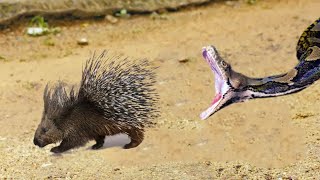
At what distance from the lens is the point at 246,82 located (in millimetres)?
6273

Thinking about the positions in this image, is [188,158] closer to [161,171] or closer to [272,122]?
[161,171]

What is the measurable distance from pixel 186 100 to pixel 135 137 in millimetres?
1162

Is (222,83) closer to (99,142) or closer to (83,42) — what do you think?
(99,142)

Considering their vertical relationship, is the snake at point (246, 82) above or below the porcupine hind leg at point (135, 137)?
above

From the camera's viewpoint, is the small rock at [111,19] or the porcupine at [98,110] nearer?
Answer: the porcupine at [98,110]

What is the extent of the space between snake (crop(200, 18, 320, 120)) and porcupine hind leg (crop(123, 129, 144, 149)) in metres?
0.93

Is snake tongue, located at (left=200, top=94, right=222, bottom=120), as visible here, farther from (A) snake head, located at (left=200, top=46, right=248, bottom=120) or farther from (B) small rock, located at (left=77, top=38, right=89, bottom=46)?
(B) small rock, located at (left=77, top=38, right=89, bottom=46)

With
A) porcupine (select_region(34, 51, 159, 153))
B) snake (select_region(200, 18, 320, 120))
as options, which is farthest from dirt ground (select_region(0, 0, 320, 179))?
snake (select_region(200, 18, 320, 120))

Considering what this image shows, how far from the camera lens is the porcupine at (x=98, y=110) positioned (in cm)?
682

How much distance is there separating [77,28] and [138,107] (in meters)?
3.83

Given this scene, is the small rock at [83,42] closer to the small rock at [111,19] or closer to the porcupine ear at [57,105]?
the small rock at [111,19]

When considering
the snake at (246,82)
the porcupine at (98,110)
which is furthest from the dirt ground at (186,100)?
the snake at (246,82)

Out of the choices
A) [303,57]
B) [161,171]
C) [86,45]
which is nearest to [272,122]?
[303,57]

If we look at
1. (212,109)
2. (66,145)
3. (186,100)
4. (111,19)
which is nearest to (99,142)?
(66,145)
